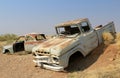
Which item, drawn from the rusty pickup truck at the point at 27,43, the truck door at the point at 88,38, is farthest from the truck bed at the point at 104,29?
the rusty pickup truck at the point at 27,43

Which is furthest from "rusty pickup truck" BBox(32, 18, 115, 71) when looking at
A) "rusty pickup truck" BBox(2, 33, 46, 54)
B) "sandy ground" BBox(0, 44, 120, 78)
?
"rusty pickup truck" BBox(2, 33, 46, 54)

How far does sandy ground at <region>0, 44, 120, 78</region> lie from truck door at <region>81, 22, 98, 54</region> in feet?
1.11

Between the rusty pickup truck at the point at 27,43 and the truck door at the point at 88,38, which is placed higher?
the truck door at the point at 88,38

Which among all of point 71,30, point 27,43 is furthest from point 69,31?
point 27,43

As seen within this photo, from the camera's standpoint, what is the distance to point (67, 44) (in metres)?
10.0

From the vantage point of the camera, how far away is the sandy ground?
9.85 m

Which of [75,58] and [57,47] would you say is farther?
[75,58]

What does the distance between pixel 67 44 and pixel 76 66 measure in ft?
3.94

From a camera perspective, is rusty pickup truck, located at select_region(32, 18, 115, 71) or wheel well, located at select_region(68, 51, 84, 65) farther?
wheel well, located at select_region(68, 51, 84, 65)

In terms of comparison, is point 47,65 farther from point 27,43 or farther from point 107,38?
point 27,43

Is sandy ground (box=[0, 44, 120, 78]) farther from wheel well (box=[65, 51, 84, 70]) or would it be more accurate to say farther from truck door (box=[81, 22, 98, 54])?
truck door (box=[81, 22, 98, 54])

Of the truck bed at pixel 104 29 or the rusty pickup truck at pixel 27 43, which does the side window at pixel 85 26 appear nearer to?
the truck bed at pixel 104 29

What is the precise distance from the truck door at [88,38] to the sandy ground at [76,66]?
1.11 ft

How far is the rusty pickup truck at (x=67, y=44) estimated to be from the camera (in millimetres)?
9805
